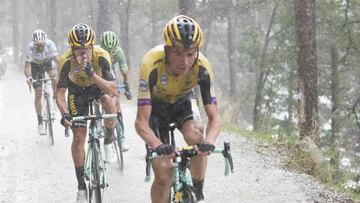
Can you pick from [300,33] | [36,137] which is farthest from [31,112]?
[300,33]

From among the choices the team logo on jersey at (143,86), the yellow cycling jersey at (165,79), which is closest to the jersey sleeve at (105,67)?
the yellow cycling jersey at (165,79)

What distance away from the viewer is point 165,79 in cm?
498

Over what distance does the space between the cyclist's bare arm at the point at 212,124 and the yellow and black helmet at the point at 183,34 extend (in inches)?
28.0

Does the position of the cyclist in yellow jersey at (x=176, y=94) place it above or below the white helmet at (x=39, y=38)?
below

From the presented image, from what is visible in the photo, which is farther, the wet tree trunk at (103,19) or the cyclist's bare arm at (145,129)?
the wet tree trunk at (103,19)

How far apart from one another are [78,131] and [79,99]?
1.51 ft

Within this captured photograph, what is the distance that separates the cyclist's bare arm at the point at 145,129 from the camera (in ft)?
14.9

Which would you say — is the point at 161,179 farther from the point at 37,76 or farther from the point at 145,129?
the point at 37,76

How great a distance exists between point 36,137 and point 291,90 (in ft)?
38.5

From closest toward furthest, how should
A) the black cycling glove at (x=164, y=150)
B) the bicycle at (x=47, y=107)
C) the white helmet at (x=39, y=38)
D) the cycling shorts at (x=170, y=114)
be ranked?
the black cycling glove at (x=164, y=150) → the cycling shorts at (x=170, y=114) → the white helmet at (x=39, y=38) → the bicycle at (x=47, y=107)

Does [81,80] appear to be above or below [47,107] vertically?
above

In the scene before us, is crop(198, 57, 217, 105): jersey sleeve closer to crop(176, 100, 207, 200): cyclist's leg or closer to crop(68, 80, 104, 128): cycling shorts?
crop(176, 100, 207, 200): cyclist's leg

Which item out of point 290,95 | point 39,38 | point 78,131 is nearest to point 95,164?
point 78,131

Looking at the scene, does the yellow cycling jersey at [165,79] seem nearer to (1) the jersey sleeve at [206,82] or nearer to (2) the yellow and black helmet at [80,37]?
(1) the jersey sleeve at [206,82]
